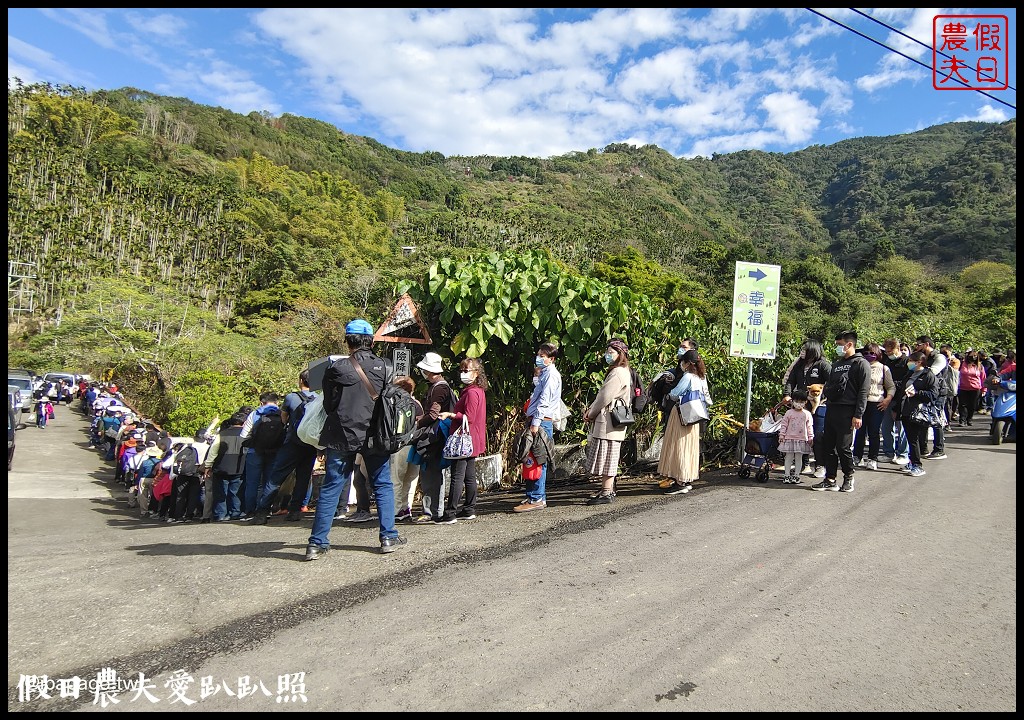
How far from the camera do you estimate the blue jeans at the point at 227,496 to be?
7.37m

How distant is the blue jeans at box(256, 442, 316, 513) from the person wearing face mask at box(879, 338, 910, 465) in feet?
23.8

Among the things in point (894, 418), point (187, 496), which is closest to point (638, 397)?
point (894, 418)

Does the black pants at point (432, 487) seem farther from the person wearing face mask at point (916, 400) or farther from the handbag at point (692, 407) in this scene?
the person wearing face mask at point (916, 400)

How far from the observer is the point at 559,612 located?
3.64 m

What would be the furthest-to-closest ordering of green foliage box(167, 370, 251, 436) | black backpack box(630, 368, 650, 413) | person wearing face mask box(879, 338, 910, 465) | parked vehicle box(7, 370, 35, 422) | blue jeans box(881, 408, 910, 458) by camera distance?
parked vehicle box(7, 370, 35, 422) → green foliage box(167, 370, 251, 436) → blue jeans box(881, 408, 910, 458) → person wearing face mask box(879, 338, 910, 465) → black backpack box(630, 368, 650, 413)

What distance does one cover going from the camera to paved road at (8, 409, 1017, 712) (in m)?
2.89

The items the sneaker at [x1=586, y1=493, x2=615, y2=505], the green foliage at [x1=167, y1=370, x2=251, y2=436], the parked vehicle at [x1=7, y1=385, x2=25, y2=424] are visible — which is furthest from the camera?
the green foliage at [x1=167, y1=370, x2=251, y2=436]

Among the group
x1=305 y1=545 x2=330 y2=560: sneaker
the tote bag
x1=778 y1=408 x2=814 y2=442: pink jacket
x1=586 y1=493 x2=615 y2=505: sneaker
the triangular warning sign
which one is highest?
the triangular warning sign

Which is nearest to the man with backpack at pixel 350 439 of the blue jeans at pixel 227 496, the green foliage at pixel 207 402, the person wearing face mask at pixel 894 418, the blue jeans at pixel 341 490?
the blue jeans at pixel 341 490

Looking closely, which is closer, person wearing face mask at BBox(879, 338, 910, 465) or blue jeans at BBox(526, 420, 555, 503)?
blue jeans at BBox(526, 420, 555, 503)

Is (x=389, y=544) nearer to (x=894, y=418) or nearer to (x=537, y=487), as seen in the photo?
(x=537, y=487)

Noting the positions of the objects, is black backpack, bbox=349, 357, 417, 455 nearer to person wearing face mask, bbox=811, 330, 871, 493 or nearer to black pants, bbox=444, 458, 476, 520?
black pants, bbox=444, 458, 476, 520

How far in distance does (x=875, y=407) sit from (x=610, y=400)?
400cm

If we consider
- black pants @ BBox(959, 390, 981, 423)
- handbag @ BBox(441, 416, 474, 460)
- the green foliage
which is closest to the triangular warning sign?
handbag @ BBox(441, 416, 474, 460)
